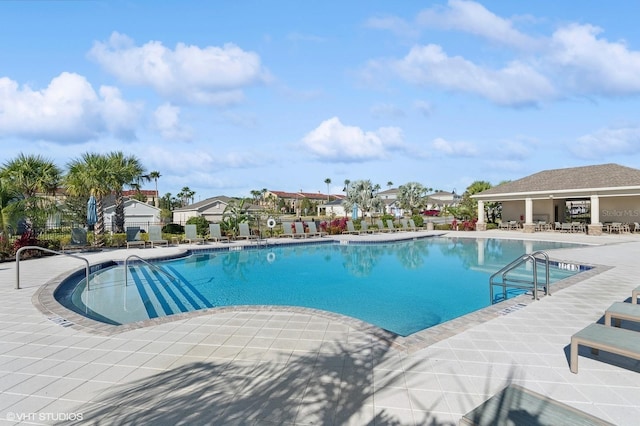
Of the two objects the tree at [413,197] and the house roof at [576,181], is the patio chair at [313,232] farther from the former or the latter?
the tree at [413,197]

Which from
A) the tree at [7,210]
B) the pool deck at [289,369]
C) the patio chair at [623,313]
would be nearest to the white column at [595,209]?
the pool deck at [289,369]

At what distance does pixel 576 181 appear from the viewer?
78.9ft

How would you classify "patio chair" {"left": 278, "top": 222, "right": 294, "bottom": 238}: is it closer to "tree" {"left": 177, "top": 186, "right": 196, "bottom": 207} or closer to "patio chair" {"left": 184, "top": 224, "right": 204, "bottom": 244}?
"patio chair" {"left": 184, "top": 224, "right": 204, "bottom": 244}

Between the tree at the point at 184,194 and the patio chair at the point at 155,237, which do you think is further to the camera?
the tree at the point at 184,194

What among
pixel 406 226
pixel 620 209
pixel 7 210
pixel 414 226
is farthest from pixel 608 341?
pixel 620 209

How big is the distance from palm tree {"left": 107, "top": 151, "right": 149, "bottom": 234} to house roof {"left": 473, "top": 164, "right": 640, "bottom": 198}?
24679 millimetres

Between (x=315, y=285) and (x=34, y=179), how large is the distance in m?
13.3

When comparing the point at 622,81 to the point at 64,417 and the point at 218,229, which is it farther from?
the point at 64,417

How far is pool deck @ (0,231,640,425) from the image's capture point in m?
3.06

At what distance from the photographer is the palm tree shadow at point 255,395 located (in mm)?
2955

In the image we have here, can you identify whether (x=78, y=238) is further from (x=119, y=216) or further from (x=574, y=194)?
(x=574, y=194)

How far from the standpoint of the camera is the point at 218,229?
19141 millimetres

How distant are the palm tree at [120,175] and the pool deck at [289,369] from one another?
14458 mm

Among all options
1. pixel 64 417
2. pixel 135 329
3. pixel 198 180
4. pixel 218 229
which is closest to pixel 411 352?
pixel 64 417
